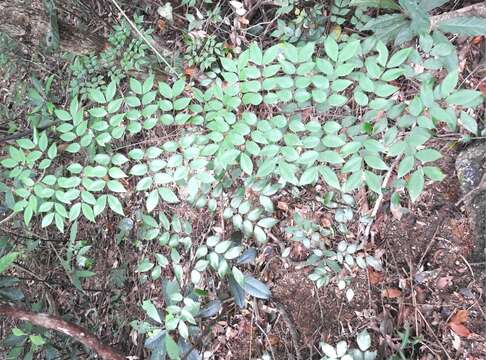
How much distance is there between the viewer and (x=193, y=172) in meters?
1.75

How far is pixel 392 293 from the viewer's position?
1.95m

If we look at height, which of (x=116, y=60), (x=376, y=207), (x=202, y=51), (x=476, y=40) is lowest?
(x=376, y=207)

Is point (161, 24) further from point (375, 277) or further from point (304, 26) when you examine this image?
point (375, 277)

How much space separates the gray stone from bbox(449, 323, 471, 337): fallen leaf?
0.28 meters

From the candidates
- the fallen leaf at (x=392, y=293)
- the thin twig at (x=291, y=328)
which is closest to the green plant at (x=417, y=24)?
the fallen leaf at (x=392, y=293)

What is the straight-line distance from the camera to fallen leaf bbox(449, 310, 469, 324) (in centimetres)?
178

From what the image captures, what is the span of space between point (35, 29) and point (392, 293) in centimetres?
207

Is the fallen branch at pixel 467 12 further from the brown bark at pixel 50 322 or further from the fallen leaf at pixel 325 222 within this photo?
Answer: the brown bark at pixel 50 322

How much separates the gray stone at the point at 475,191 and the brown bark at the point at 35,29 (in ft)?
6.07

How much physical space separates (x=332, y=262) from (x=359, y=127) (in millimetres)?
754

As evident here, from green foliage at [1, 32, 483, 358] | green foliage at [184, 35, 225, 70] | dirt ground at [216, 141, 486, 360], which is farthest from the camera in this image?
green foliage at [184, 35, 225, 70]

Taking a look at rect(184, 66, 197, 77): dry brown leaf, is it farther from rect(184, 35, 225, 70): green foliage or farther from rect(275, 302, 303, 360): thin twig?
rect(275, 302, 303, 360): thin twig

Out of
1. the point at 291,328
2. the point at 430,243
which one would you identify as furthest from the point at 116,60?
the point at 430,243

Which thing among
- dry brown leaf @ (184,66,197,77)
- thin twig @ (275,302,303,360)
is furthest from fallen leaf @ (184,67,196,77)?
thin twig @ (275,302,303,360)
